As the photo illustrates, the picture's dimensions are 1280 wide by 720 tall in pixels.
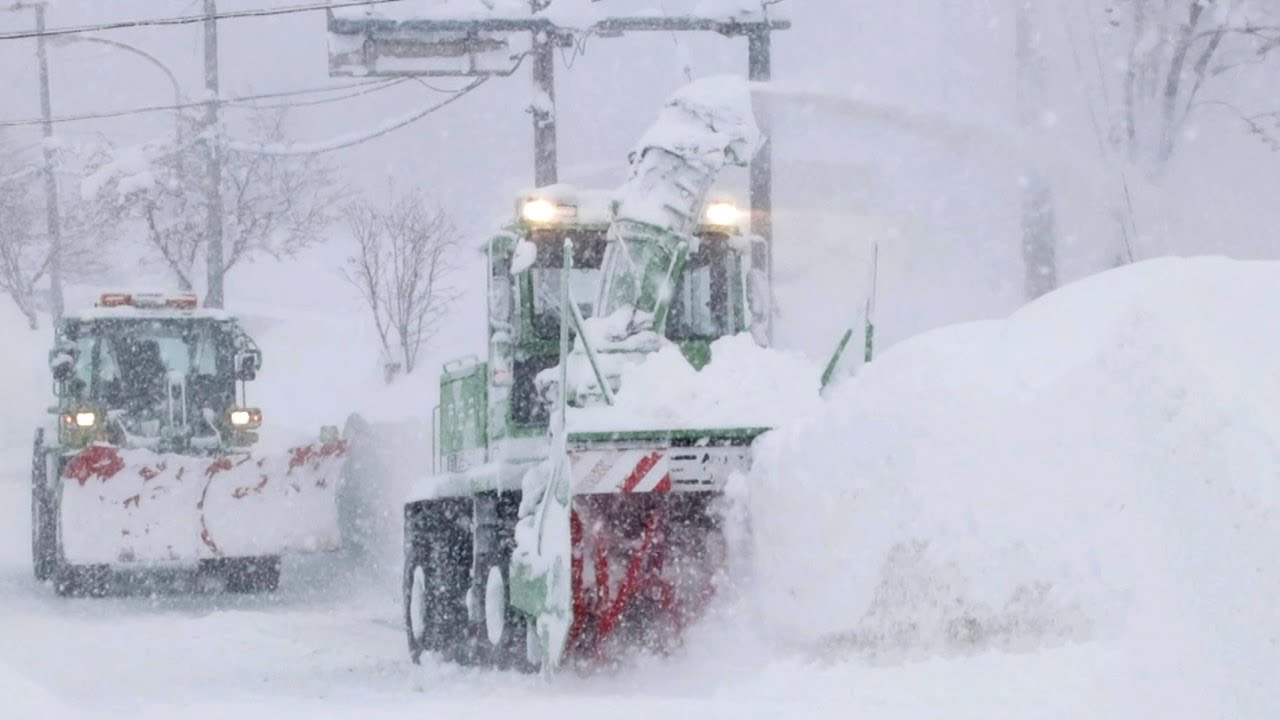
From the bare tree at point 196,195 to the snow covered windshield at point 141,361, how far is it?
33.8 ft

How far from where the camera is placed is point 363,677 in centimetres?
1075

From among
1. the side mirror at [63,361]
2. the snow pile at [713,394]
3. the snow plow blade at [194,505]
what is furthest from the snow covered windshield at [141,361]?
the snow pile at [713,394]

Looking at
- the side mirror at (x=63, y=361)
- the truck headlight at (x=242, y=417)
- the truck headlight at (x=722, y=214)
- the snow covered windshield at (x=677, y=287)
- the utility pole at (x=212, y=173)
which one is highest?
the utility pole at (x=212, y=173)

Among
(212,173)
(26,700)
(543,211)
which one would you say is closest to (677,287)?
(543,211)

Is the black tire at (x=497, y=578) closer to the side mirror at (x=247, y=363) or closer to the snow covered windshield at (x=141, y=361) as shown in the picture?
the side mirror at (x=247, y=363)

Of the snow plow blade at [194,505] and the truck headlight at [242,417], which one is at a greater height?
the truck headlight at [242,417]

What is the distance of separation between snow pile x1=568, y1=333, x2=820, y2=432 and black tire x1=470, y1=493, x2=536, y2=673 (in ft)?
3.07

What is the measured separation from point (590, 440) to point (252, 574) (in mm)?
8831

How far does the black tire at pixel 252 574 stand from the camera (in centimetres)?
1659

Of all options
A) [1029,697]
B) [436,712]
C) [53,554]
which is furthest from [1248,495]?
[53,554]

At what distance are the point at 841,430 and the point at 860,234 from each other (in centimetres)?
3848

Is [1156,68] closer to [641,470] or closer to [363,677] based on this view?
[363,677]

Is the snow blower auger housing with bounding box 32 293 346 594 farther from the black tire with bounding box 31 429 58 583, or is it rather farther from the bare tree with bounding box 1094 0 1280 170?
the bare tree with bounding box 1094 0 1280 170

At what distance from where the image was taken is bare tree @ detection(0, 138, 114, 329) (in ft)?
161
